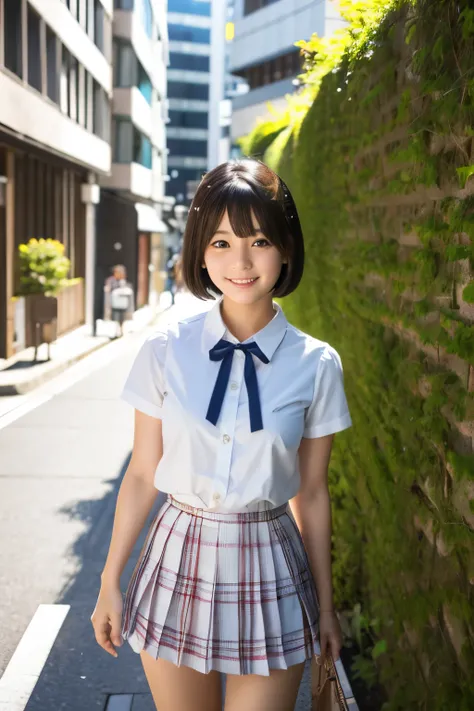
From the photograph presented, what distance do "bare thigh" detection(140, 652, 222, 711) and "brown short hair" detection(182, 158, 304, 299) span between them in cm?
105

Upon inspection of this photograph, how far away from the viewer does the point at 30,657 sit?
14.8 feet

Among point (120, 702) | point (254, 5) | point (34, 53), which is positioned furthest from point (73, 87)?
point (254, 5)

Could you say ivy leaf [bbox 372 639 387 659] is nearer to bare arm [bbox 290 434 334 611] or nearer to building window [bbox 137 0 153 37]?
bare arm [bbox 290 434 334 611]

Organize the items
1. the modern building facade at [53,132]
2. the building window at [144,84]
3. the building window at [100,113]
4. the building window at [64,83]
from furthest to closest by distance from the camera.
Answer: the building window at [144,84] → the building window at [100,113] → the building window at [64,83] → the modern building facade at [53,132]

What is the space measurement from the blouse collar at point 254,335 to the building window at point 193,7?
322 ft

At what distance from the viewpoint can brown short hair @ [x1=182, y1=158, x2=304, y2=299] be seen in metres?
2.33

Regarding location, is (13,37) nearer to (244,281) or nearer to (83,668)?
(83,668)

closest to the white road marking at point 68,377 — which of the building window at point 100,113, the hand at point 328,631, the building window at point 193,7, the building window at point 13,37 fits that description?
the hand at point 328,631

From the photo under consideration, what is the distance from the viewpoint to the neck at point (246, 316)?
2.50 m

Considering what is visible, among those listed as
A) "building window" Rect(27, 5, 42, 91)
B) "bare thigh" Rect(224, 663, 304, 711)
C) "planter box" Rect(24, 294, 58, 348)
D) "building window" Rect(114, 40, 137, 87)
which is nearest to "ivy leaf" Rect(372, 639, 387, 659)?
"bare thigh" Rect(224, 663, 304, 711)

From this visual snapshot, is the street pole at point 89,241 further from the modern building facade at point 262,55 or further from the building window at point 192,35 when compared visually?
the building window at point 192,35

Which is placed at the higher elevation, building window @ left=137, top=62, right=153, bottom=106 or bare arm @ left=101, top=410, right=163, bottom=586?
building window @ left=137, top=62, right=153, bottom=106

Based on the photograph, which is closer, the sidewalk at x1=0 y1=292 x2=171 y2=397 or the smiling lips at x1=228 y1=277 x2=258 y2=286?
the smiling lips at x1=228 y1=277 x2=258 y2=286

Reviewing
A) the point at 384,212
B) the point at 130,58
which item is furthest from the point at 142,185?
the point at 384,212
